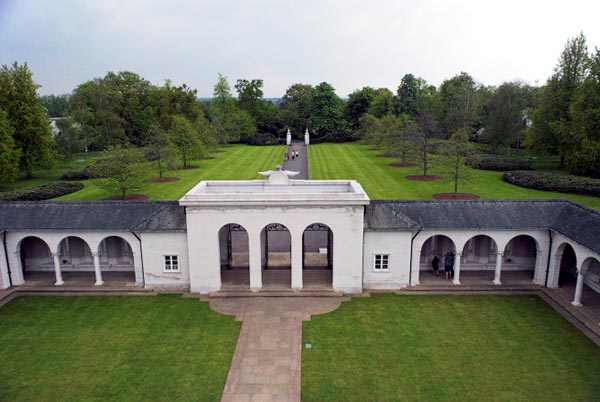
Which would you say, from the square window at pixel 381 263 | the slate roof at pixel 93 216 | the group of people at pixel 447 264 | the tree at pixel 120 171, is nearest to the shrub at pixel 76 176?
the tree at pixel 120 171

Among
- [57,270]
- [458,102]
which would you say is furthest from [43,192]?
[458,102]

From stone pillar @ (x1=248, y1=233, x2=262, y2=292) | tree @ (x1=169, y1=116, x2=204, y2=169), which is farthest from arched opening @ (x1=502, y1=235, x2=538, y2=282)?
tree @ (x1=169, y1=116, x2=204, y2=169)

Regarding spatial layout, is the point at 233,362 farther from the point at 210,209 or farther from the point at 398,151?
the point at 398,151

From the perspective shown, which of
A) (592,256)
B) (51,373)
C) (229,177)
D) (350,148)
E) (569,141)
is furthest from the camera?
(350,148)

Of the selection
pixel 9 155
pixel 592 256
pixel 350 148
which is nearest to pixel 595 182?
pixel 592 256

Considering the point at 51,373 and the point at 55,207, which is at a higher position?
the point at 55,207

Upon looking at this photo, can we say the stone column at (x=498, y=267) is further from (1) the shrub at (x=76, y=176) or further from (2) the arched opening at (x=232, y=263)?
(1) the shrub at (x=76, y=176)

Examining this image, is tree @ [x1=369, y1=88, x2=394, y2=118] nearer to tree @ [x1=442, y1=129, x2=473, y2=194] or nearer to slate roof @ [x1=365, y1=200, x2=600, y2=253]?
tree @ [x1=442, y1=129, x2=473, y2=194]
